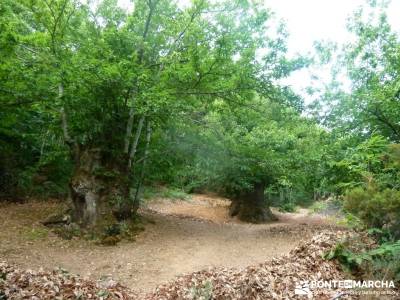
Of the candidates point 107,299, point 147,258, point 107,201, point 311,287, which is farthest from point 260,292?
point 107,201

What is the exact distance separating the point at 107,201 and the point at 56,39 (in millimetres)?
4425

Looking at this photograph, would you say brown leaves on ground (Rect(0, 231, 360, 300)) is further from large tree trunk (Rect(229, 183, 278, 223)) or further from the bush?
large tree trunk (Rect(229, 183, 278, 223))

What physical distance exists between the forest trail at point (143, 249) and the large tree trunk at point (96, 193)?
0.87 metres

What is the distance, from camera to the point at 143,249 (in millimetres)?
8328

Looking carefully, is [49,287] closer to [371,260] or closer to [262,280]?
[262,280]

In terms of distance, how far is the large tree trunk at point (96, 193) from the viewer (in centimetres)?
913

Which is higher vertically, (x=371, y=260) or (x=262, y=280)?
(x=371, y=260)

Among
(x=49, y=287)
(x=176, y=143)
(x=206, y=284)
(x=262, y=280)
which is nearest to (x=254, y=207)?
(x=176, y=143)

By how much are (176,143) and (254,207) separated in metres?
6.93

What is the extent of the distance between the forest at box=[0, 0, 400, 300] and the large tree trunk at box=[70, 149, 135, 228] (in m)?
0.04

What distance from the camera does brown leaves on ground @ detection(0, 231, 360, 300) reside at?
449 cm

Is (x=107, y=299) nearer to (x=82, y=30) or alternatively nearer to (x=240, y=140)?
(x=82, y=30)

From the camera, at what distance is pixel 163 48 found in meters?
10.4

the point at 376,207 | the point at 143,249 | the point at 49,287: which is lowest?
the point at 143,249
